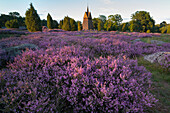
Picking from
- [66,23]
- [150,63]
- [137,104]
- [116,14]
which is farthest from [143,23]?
[137,104]

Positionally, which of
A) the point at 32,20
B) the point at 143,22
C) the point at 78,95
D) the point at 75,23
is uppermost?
the point at 143,22

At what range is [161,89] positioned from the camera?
2.69m

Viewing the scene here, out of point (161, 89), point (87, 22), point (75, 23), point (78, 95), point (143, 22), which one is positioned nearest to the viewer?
point (78, 95)

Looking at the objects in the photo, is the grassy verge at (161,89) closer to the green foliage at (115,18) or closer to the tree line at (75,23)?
the tree line at (75,23)

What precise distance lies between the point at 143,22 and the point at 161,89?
6280 centimetres

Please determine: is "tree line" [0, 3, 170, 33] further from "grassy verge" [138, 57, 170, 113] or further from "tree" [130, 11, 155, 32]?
"grassy verge" [138, 57, 170, 113]

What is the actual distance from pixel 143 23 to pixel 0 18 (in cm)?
8647

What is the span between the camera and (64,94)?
67.4 inches

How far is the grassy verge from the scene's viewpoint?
2055 millimetres

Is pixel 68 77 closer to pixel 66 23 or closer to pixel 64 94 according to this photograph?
pixel 64 94

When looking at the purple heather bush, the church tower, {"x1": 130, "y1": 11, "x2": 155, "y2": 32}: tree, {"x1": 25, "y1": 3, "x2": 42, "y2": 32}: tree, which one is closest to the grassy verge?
the purple heather bush

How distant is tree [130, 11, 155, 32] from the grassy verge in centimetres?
5445

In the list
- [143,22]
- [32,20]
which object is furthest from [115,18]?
[32,20]

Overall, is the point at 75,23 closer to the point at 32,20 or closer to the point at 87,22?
the point at 32,20
